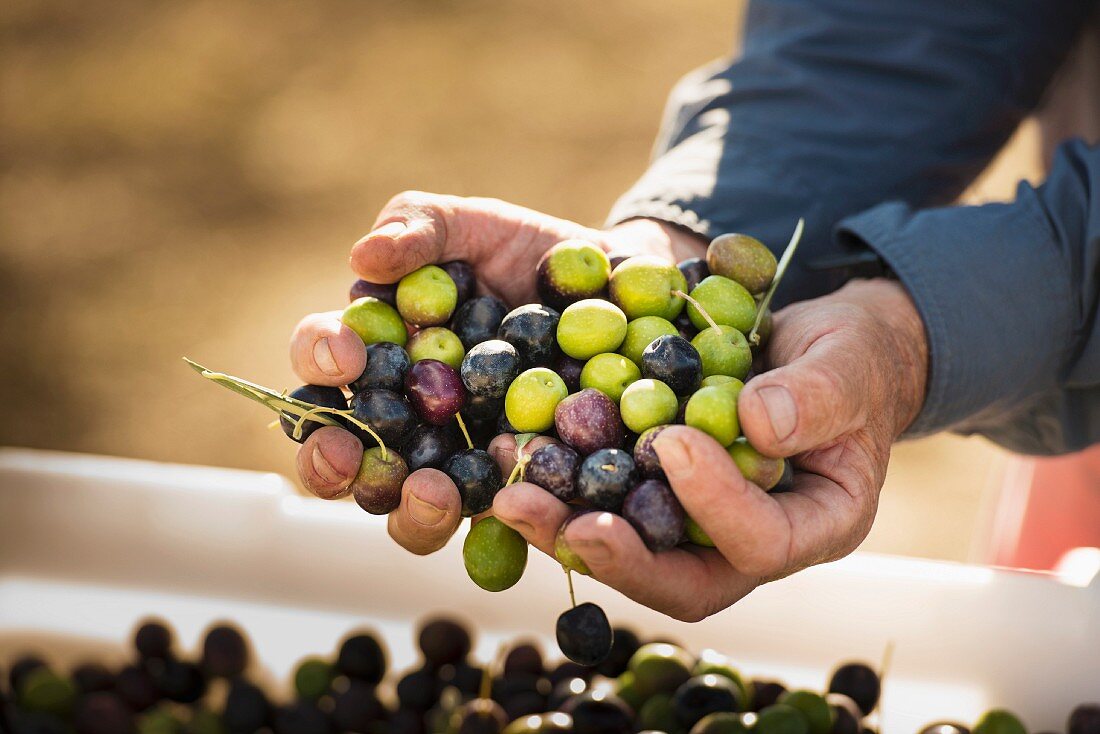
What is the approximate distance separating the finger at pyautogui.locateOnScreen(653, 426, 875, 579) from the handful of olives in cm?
6

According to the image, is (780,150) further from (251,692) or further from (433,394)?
(251,692)

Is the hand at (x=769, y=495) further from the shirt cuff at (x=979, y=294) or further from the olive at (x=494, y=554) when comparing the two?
the shirt cuff at (x=979, y=294)

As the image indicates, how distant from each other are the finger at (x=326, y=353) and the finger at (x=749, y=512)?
1.76 feet

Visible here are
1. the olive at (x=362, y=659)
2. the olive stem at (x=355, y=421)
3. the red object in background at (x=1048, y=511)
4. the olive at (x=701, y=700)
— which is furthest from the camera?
the red object in background at (x=1048, y=511)

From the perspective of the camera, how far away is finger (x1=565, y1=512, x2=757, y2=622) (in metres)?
1.46

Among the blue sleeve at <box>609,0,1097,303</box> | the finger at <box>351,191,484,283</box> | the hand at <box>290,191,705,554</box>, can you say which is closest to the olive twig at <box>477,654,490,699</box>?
the hand at <box>290,191,705,554</box>

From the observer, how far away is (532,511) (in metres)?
1.54

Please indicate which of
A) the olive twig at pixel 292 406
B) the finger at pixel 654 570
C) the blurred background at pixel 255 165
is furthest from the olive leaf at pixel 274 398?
the blurred background at pixel 255 165

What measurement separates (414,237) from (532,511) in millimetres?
608

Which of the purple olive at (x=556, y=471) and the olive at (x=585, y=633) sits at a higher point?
the purple olive at (x=556, y=471)

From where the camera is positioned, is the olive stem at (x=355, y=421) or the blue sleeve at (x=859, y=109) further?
the blue sleeve at (x=859, y=109)

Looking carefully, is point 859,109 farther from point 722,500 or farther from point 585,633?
point 585,633

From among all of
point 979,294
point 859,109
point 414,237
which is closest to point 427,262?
point 414,237

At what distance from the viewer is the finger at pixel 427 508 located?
5.24 feet
